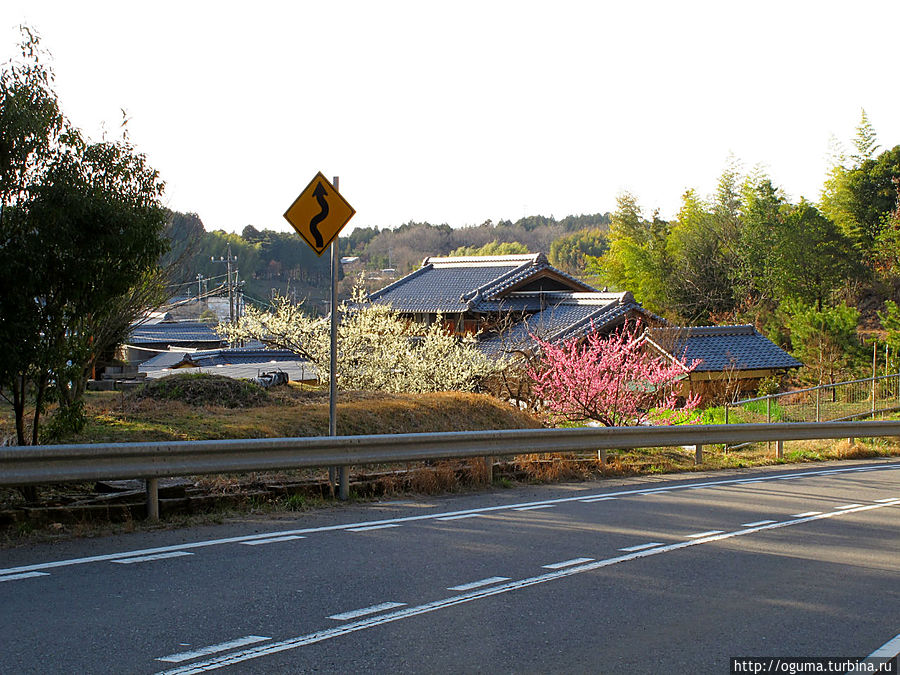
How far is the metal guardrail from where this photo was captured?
7.55 m

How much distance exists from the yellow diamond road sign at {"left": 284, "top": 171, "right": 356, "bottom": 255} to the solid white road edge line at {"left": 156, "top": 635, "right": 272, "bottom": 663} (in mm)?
5621

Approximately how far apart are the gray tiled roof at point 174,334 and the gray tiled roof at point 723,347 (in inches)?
1507

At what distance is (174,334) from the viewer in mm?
66562

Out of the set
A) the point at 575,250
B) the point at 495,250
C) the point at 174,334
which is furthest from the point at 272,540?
the point at 575,250

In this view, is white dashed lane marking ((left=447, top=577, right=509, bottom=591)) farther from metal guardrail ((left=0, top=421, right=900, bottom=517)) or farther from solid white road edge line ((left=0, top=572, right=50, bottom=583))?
metal guardrail ((left=0, top=421, right=900, bottom=517))

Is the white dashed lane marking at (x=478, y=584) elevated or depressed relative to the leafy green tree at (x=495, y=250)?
depressed

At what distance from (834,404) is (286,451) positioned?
2191cm

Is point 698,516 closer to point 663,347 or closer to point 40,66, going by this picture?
point 40,66

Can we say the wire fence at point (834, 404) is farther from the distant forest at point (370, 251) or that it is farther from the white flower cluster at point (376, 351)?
the distant forest at point (370, 251)

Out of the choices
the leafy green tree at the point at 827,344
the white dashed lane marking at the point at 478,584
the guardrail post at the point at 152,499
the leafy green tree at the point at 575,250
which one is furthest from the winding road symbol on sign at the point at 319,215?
the leafy green tree at the point at 575,250

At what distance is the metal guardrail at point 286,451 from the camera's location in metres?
7.55

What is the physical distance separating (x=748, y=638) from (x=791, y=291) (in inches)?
1699

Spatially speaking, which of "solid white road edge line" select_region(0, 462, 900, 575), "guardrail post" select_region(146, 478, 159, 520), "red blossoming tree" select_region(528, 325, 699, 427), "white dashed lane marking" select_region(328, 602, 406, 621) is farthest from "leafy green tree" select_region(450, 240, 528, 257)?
"white dashed lane marking" select_region(328, 602, 406, 621)

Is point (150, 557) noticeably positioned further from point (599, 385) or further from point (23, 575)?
point (599, 385)
